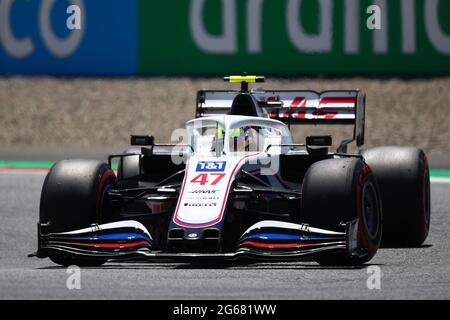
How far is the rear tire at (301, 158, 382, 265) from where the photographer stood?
9570mm

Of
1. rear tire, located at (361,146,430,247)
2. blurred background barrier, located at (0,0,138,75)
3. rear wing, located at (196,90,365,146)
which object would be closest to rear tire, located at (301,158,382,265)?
rear tire, located at (361,146,430,247)

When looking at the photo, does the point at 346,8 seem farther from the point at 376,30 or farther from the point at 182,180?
the point at 182,180

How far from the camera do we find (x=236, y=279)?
29.0ft

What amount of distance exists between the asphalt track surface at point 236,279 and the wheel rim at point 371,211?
0.26 meters

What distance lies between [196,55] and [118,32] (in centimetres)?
143

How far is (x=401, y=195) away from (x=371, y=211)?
1.23 metres

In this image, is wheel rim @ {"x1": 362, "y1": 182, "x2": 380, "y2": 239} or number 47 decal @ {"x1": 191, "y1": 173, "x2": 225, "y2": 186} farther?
wheel rim @ {"x1": 362, "y1": 182, "x2": 380, "y2": 239}

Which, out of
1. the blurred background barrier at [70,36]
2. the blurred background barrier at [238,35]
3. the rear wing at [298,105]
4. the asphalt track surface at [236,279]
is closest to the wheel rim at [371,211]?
the asphalt track surface at [236,279]

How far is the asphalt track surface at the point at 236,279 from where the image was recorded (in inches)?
315

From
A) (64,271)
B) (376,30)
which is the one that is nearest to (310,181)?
(64,271)

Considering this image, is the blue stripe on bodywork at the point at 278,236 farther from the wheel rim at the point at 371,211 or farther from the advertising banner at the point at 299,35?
the advertising banner at the point at 299,35

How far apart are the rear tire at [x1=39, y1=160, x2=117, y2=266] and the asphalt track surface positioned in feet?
1.22

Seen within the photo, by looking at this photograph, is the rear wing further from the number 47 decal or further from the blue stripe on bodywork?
the blue stripe on bodywork

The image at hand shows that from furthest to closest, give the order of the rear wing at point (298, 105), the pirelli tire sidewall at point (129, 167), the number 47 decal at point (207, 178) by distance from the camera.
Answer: the rear wing at point (298, 105) → the pirelli tire sidewall at point (129, 167) → the number 47 decal at point (207, 178)
